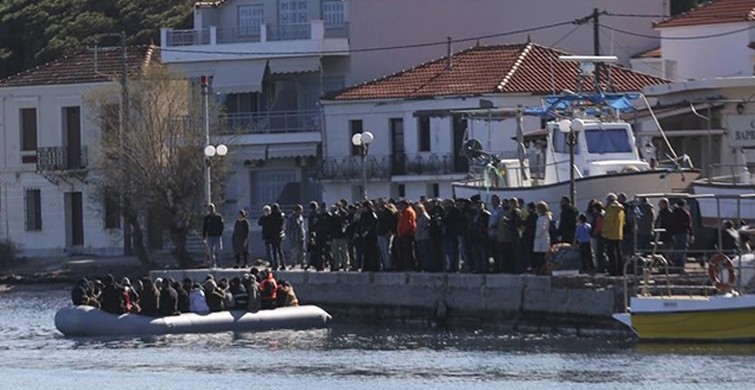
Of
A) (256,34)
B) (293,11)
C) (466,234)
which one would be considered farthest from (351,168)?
(466,234)

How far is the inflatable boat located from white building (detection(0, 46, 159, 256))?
92.7 ft

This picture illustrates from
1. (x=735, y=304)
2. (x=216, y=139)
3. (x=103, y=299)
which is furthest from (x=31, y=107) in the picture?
(x=735, y=304)

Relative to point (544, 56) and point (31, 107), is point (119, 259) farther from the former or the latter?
point (544, 56)

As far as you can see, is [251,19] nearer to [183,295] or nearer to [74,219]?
[74,219]

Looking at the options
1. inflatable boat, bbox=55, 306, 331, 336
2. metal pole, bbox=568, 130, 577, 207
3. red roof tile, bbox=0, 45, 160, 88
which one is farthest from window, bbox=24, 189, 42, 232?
metal pole, bbox=568, 130, 577, 207

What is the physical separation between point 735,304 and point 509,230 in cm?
614

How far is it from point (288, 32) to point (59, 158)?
956 centimetres

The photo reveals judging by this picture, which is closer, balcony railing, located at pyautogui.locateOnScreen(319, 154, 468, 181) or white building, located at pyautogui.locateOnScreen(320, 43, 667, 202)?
white building, located at pyautogui.locateOnScreen(320, 43, 667, 202)

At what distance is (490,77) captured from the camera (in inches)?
2532

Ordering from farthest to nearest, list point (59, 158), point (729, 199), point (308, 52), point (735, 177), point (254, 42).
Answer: point (59, 158)
point (254, 42)
point (308, 52)
point (735, 177)
point (729, 199)

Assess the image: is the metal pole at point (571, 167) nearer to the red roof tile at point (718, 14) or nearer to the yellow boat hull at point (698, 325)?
the yellow boat hull at point (698, 325)

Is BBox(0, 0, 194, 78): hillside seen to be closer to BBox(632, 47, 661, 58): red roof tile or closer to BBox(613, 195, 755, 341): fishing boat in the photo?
BBox(632, 47, 661, 58): red roof tile

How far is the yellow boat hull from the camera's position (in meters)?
36.6

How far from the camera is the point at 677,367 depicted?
114 feet
